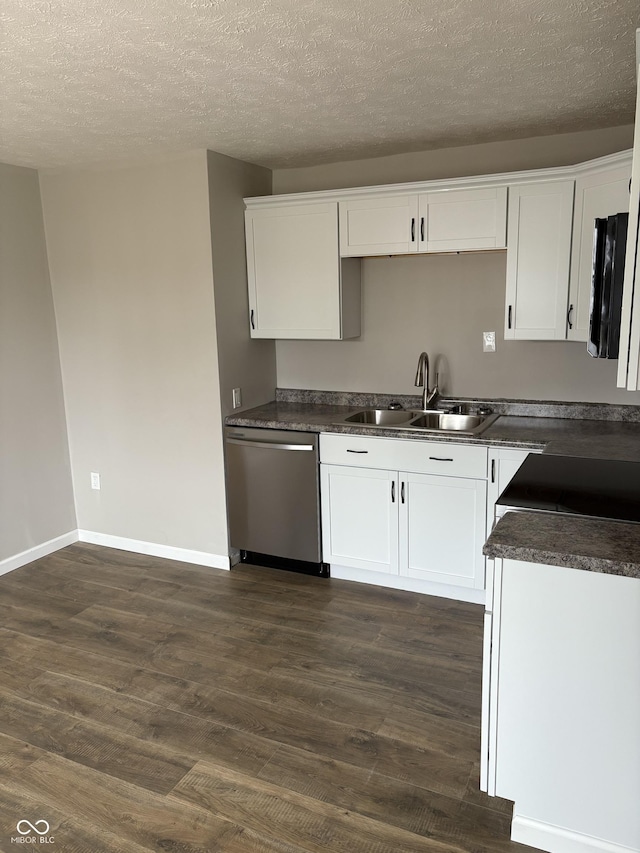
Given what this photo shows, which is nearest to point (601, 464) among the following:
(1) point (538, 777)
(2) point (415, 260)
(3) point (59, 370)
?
(1) point (538, 777)

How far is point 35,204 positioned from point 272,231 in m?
1.55

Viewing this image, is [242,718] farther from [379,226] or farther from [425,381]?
[379,226]

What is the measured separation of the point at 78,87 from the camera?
2492 millimetres

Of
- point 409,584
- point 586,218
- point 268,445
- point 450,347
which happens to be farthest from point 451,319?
point 409,584

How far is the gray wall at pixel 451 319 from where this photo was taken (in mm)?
3529

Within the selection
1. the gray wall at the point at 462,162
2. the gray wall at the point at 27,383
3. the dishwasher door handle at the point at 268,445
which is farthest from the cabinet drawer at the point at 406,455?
the gray wall at the point at 27,383

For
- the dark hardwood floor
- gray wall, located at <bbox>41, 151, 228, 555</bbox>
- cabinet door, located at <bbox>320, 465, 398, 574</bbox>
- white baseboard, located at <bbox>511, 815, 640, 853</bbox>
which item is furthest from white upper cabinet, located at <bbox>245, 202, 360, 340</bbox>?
white baseboard, located at <bbox>511, 815, 640, 853</bbox>

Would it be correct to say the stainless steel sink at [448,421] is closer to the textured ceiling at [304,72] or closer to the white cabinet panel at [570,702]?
the textured ceiling at [304,72]

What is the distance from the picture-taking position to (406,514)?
350 cm

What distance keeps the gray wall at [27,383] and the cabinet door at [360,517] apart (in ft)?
6.32

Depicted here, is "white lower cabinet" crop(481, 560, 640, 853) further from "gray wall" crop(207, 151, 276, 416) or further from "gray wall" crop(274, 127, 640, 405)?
"gray wall" crop(207, 151, 276, 416)

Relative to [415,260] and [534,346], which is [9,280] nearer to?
[415,260]

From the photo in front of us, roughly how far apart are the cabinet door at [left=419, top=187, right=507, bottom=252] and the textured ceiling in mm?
322

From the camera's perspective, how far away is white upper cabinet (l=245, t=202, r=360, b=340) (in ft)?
12.3
